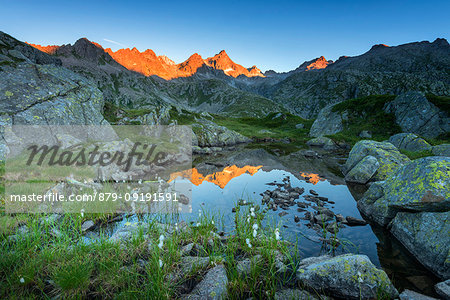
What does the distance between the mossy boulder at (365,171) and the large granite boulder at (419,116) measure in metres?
34.8

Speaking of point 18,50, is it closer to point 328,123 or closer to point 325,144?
point 325,144

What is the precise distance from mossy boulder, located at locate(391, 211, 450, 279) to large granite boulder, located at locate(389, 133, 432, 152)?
77.4 feet

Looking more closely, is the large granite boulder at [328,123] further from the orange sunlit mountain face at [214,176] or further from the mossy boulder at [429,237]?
the mossy boulder at [429,237]

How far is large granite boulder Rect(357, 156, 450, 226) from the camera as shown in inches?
288

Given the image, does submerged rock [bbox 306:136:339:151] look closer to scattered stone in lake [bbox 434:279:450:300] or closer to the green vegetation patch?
the green vegetation patch

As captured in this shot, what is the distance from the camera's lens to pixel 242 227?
722 centimetres

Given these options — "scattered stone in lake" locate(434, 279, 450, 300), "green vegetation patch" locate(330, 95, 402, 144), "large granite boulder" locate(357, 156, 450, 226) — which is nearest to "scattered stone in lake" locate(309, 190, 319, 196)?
"large granite boulder" locate(357, 156, 450, 226)

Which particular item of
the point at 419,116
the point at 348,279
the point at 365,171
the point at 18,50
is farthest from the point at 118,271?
the point at 419,116

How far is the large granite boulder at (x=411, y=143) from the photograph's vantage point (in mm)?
24717

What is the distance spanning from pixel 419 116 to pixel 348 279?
2142 inches

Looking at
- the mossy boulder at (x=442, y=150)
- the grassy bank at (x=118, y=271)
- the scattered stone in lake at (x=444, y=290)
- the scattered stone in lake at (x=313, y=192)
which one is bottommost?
the scattered stone in lake at (x=313, y=192)

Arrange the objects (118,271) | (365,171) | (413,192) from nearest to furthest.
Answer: (118,271) < (413,192) < (365,171)

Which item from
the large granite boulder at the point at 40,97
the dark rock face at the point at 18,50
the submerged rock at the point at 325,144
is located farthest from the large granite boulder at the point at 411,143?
the dark rock face at the point at 18,50

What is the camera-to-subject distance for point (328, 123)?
197 ft
